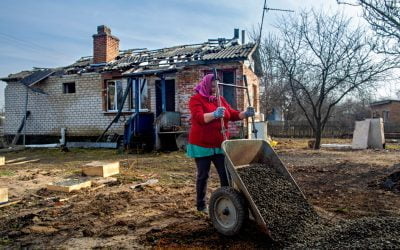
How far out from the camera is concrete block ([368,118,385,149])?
45.0 ft

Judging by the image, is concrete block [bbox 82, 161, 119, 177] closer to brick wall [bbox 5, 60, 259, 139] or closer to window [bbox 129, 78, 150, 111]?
brick wall [bbox 5, 60, 259, 139]

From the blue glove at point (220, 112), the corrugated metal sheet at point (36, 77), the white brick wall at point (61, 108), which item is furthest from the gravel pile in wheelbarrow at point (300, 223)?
the corrugated metal sheet at point (36, 77)

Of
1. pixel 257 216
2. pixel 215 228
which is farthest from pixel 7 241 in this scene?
pixel 257 216

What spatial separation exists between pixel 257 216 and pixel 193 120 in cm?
142

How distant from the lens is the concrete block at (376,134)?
13711 mm

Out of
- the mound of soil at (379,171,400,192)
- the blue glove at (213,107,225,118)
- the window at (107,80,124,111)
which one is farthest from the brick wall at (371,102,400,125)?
the blue glove at (213,107,225,118)

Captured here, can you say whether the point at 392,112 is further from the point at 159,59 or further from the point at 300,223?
the point at 300,223

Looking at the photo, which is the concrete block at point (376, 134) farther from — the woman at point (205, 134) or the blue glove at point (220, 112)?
the blue glove at point (220, 112)

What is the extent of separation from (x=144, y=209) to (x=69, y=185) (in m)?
1.97

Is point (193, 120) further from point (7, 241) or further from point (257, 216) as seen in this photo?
point (7, 241)

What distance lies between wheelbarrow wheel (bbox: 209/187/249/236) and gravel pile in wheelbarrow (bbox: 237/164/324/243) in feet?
0.74

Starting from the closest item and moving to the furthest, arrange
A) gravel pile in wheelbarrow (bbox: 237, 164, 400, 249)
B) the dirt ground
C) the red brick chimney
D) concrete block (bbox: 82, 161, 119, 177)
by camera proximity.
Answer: gravel pile in wheelbarrow (bbox: 237, 164, 400, 249), the dirt ground, concrete block (bbox: 82, 161, 119, 177), the red brick chimney

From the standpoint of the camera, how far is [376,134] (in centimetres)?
1390

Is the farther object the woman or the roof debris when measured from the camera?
the roof debris
